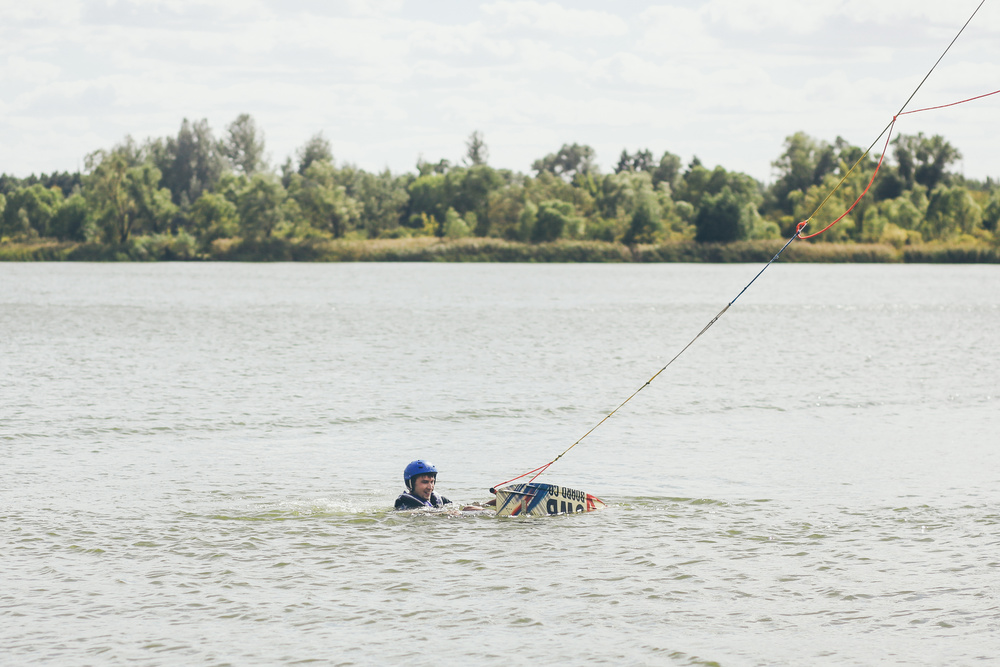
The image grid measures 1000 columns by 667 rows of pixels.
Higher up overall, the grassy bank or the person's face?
the grassy bank

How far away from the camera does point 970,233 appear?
125125 millimetres

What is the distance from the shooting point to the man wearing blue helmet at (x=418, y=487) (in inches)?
563

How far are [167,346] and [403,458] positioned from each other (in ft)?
72.9

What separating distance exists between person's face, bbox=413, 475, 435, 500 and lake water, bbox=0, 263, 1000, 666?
328 millimetres

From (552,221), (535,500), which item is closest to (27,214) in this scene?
(552,221)

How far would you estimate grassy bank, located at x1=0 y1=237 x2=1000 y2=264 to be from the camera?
125938 millimetres

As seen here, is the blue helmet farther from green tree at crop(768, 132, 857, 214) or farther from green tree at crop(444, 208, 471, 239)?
green tree at crop(768, 132, 857, 214)

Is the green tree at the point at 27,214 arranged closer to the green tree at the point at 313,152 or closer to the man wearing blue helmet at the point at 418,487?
the green tree at the point at 313,152

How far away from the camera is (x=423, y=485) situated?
14.4 metres

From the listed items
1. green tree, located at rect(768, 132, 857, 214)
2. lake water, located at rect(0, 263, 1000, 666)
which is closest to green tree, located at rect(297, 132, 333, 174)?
green tree, located at rect(768, 132, 857, 214)

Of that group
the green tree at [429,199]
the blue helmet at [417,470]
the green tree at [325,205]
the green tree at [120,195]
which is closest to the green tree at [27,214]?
the green tree at [120,195]

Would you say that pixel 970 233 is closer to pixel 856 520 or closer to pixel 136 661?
pixel 856 520

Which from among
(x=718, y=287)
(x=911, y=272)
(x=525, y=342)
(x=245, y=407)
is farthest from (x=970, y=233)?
(x=245, y=407)

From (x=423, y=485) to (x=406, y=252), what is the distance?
116 m
